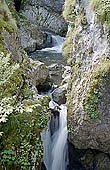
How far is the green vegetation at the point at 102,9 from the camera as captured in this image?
4529mm

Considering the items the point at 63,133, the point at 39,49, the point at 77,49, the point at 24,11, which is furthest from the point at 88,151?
the point at 24,11

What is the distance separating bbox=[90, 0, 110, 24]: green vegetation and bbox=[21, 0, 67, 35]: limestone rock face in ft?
46.6

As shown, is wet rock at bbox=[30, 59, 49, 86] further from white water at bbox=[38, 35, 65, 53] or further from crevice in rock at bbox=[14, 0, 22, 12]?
crevice in rock at bbox=[14, 0, 22, 12]

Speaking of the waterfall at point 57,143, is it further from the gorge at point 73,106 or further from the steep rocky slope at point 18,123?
the steep rocky slope at point 18,123

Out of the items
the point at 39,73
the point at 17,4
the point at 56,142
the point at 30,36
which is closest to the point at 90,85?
the point at 56,142

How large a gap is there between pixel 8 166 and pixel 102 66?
2744 millimetres

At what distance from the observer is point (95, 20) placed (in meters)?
5.02

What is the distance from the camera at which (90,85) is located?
498 centimetres

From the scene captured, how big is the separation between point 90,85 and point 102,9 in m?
1.54

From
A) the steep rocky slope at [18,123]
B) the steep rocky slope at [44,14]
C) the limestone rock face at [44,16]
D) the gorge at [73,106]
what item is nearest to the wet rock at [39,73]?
the gorge at [73,106]

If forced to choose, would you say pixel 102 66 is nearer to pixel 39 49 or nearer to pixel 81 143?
pixel 81 143

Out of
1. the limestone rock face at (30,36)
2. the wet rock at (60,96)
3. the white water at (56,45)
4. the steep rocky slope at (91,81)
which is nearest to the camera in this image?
the steep rocky slope at (91,81)

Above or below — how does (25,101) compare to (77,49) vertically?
below

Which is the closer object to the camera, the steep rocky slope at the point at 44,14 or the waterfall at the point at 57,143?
the waterfall at the point at 57,143
